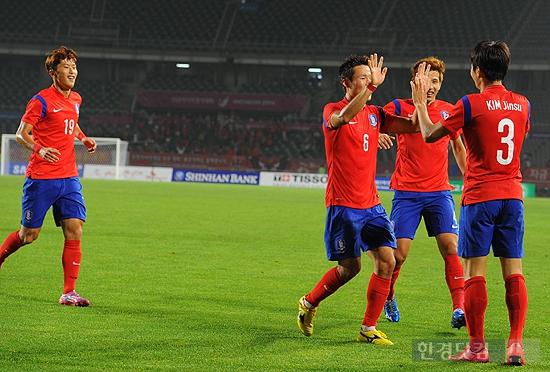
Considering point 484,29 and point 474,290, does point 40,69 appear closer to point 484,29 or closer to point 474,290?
point 484,29

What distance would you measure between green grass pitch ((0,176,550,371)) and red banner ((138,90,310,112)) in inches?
1395

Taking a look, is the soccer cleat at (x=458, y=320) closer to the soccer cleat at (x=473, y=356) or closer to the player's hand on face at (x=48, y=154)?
the soccer cleat at (x=473, y=356)

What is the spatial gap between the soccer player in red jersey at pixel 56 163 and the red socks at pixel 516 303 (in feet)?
12.6

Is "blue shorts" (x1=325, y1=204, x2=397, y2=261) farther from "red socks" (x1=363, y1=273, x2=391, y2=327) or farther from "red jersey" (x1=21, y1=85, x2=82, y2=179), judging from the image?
"red jersey" (x1=21, y1=85, x2=82, y2=179)

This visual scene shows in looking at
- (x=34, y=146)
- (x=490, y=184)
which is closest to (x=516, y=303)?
(x=490, y=184)

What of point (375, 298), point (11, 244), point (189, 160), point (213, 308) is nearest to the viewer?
point (375, 298)

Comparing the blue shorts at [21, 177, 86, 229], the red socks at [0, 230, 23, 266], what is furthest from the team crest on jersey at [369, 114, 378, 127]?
the red socks at [0, 230, 23, 266]

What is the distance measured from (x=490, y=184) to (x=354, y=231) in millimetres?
1057

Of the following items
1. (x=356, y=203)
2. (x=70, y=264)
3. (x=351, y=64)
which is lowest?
(x=70, y=264)

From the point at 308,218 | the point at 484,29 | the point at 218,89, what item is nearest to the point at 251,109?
the point at 218,89

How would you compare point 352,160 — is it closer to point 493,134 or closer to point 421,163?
point 493,134

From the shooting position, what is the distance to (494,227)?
15.7ft

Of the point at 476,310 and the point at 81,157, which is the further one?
the point at 81,157

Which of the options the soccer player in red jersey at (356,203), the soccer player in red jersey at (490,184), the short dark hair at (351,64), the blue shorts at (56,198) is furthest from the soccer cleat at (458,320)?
the blue shorts at (56,198)
